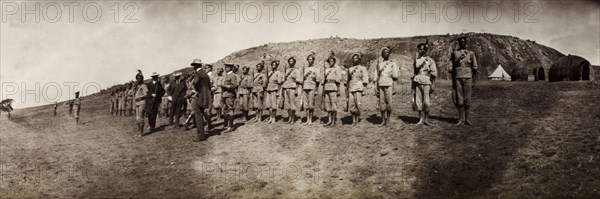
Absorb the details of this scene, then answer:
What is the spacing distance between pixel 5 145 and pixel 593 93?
1721 cm

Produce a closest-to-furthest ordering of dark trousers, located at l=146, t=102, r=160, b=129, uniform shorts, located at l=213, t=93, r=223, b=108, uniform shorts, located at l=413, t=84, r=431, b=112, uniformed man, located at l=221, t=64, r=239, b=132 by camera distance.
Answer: uniform shorts, located at l=413, t=84, r=431, b=112 < uniformed man, located at l=221, t=64, r=239, b=132 < uniform shorts, located at l=213, t=93, r=223, b=108 < dark trousers, located at l=146, t=102, r=160, b=129

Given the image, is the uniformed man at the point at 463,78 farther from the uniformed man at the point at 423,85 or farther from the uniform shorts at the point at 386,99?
the uniform shorts at the point at 386,99

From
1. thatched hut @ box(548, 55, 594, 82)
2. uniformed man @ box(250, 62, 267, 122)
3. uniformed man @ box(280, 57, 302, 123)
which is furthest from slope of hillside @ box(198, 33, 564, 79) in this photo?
uniformed man @ box(280, 57, 302, 123)

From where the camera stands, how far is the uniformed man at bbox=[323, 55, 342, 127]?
1243 centimetres

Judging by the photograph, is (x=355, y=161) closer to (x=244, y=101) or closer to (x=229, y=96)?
(x=229, y=96)

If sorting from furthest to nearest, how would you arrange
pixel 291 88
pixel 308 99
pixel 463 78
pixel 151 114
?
pixel 151 114 → pixel 291 88 → pixel 308 99 → pixel 463 78

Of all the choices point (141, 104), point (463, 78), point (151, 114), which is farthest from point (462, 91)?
point (151, 114)

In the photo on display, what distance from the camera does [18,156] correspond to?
1141 centimetres

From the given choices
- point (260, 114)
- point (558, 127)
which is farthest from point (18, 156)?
point (558, 127)

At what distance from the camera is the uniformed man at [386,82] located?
1173 centimetres

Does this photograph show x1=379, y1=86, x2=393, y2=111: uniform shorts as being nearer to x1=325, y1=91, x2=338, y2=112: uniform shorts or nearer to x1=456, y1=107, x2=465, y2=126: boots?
x1=325, y1=91, x2=338, y2=112: uniform shorts

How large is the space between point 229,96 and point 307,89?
254 centimetres

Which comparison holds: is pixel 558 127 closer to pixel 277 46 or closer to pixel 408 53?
pixel 408 53

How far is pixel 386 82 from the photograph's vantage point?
11.8 metres
